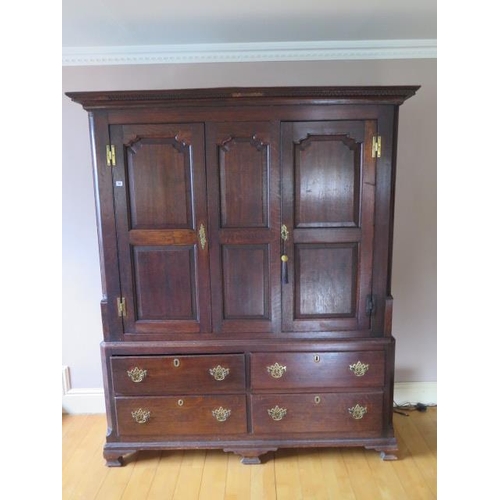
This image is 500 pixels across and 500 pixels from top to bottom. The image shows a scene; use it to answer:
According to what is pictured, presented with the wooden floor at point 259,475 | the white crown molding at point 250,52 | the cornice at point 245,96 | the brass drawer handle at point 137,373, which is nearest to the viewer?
the cornice at point 245,96

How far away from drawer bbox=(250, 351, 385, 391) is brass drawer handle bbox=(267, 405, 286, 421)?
0.40ft

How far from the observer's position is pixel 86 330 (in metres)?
2.39

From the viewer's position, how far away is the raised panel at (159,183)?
5.78 ft

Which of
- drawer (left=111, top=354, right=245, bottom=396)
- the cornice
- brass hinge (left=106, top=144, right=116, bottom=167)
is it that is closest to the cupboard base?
drawer (left=111, top=354, right=245, bottom=396)

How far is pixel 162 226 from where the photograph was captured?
5.95ft

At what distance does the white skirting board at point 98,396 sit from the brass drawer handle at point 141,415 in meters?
0.62

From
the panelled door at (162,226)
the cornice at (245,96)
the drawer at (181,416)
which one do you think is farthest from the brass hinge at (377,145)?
the drawer at (181,416)

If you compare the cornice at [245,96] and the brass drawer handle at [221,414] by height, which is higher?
the cornice at [245,96]

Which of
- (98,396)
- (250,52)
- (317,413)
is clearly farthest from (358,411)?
(250,52)

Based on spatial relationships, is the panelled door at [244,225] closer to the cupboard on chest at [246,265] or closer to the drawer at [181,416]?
the cupboard on chest at [246,265]

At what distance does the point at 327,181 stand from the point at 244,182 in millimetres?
390

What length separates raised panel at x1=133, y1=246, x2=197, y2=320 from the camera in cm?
184
